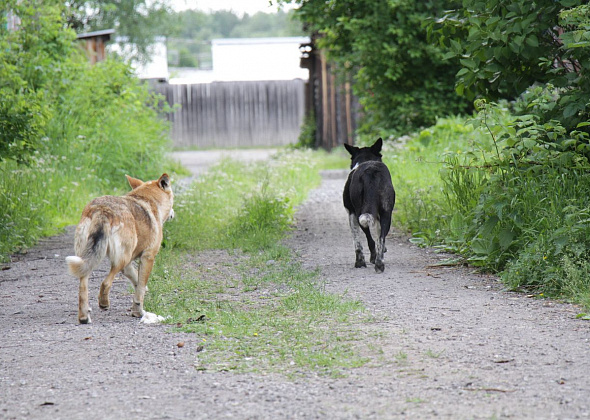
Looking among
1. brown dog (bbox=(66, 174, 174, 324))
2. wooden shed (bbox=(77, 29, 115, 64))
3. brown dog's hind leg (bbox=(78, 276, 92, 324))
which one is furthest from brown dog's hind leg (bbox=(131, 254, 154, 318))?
wooden shed (bbox=(77, 29, 115, 64))

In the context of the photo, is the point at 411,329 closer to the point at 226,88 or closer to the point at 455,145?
the point at 455,145

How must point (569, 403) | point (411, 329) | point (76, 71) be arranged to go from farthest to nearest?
point (76, 71), point (411, 329), point (569, 403)

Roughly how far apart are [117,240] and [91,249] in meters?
0.21

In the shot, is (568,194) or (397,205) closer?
(568,194)

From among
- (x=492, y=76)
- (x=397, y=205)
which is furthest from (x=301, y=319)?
(x=397, y=205)

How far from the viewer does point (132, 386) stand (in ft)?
13.8

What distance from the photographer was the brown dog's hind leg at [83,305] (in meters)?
5.59

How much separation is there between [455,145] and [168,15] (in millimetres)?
24938

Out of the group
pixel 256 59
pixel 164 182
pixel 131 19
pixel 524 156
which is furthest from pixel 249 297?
pixel 256 59

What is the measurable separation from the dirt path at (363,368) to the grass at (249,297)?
181 mm

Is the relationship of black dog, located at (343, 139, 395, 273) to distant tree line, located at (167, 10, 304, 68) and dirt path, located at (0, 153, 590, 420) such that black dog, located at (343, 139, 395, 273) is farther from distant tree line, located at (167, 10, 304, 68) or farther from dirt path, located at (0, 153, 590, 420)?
distant tree line, located at (167, 10, 304, 68)

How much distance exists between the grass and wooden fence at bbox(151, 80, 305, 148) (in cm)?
2480

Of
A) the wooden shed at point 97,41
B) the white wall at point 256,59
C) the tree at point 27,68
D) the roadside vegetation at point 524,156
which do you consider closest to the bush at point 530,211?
the roadside vegetation at point 524,156

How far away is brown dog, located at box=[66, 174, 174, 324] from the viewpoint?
5492mm
